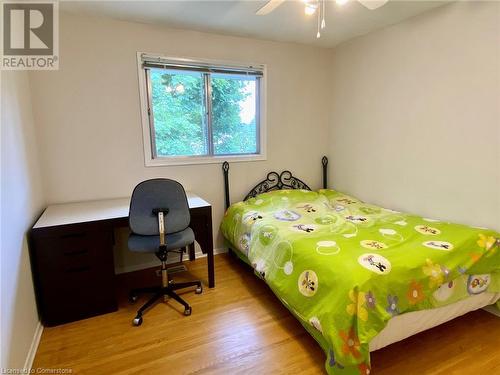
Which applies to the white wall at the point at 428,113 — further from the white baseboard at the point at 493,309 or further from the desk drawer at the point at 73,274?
the desk drawer at the point at 73,274

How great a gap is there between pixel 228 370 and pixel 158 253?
925 mm

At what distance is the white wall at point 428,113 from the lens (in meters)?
2.15

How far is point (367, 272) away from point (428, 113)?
1737mm

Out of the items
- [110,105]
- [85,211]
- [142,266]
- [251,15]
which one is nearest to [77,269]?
[85,211]

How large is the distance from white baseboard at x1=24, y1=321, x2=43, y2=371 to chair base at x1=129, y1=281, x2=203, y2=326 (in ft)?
1.96

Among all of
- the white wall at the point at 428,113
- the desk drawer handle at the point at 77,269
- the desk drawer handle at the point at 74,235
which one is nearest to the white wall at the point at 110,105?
the desk drawer handle at the point at 74,235

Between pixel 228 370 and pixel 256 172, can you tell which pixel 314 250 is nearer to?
pixel 228 370

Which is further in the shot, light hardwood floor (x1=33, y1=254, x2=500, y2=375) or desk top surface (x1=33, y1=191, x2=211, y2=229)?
desk top surface (x1=33, y1=191, x2=211, y2=229)

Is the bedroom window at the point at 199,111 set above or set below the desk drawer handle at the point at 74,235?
above

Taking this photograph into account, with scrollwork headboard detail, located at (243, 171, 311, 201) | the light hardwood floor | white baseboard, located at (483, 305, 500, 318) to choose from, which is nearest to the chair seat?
the light hardwood floor

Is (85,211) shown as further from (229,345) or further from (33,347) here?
(229,345)

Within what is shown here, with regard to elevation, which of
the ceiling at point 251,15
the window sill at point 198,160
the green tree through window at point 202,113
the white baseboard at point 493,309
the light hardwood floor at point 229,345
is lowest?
the light hardwood floor at point 229,345

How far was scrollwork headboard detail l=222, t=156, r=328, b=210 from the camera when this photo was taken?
324cm

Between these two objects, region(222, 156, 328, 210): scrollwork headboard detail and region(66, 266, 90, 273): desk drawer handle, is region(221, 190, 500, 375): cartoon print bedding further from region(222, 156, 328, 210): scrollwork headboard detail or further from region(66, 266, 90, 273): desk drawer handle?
region(66, 266, 90, 273): desk drawer handle
